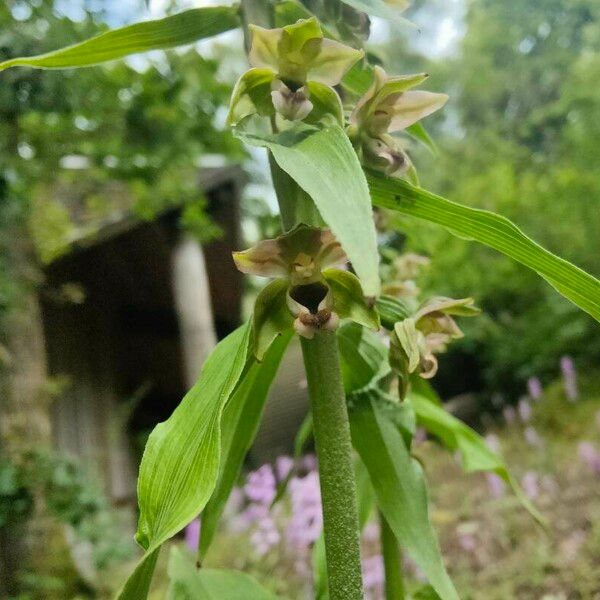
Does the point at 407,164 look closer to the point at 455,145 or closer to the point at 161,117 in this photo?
the point at 161,117

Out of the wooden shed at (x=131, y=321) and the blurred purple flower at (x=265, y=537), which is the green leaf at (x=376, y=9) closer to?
the blurred purple flower at (x=265, y=537)

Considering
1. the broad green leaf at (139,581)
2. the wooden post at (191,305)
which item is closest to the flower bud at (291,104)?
the broad green leaf at (139,581)

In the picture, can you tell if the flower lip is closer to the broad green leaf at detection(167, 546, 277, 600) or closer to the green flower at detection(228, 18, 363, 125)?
the green flower at detection(228, 18, 363, 125)

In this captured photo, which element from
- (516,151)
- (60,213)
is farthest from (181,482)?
(516,151)

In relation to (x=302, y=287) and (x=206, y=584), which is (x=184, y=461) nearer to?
(x=302, y=287)

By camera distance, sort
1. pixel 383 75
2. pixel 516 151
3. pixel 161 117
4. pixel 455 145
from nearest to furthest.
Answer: pixel 383 75 → pixel 161 117 → pixel 516 151 → pixel 455 145

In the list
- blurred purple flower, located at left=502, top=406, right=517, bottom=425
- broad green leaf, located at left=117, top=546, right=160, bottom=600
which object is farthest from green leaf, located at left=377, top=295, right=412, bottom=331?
blurred purple flower, located at left=502, top=406, right=517, bottom=425

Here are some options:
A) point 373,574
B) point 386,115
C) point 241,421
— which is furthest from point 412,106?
point 373,574
